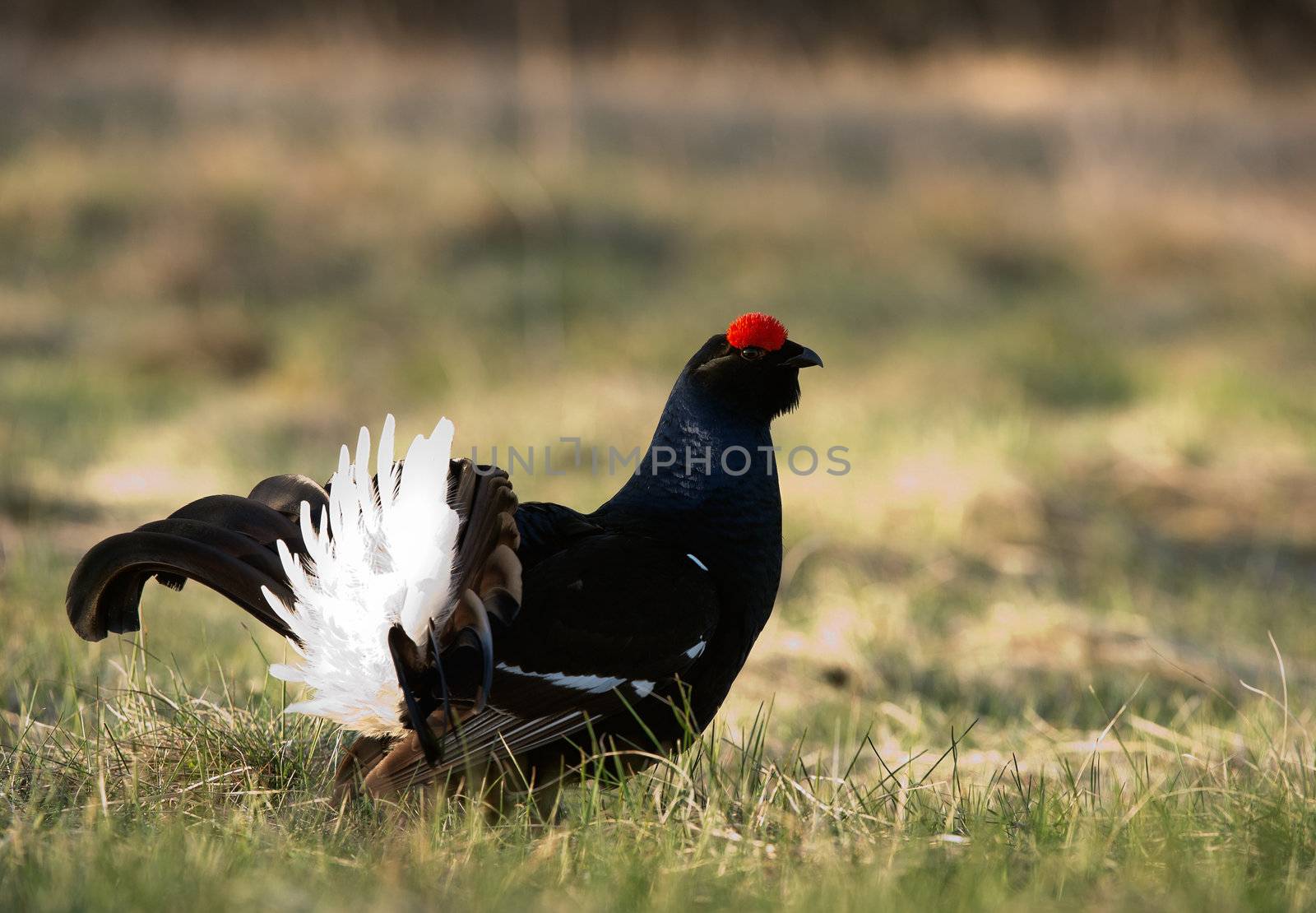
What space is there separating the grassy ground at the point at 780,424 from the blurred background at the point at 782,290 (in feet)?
0.12

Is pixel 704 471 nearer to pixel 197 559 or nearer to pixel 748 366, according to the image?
pixel 748 366

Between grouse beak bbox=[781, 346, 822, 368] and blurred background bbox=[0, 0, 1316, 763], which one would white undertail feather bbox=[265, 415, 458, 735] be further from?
blurred background bbox=[0, 0, 1316, 763]

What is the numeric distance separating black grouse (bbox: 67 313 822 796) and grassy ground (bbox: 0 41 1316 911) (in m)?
0.12

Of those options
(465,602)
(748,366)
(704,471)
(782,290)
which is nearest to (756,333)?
(748,366)

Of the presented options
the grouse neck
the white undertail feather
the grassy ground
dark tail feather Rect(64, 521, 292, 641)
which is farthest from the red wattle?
dark tail feather Rect(64, 521, 292, 641)

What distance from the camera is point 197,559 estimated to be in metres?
2.12

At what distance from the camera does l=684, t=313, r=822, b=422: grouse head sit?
2.50 m

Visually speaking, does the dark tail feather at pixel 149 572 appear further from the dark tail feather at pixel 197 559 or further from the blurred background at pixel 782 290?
the blurred background at pixel 782 290

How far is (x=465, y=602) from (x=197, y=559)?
47 cm

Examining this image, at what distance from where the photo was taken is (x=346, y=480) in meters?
2.14

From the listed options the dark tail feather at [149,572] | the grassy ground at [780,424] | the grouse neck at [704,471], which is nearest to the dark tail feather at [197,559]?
the dark tail feather at [149,572]

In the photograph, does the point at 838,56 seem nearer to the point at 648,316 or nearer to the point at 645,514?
the point at 648,316

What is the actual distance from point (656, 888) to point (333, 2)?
12.0m

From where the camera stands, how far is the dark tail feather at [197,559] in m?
2.13
